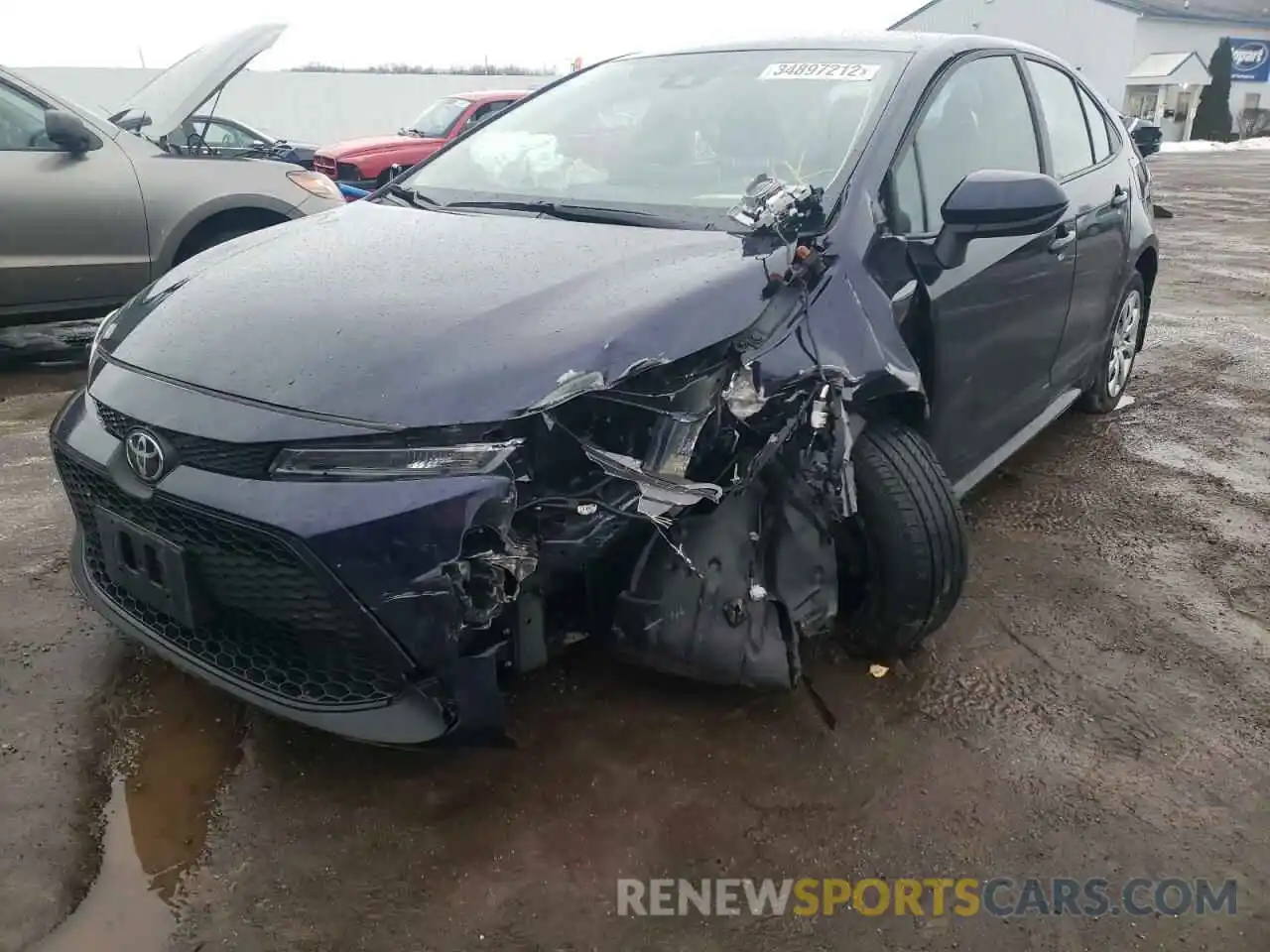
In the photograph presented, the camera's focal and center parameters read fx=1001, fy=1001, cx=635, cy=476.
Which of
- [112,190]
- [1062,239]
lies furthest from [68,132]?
[1062,239]

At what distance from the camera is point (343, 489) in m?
1.84

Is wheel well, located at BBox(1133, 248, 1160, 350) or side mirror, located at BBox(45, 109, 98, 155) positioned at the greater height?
side mirror, located at BBox(45, 109, 98, 155)

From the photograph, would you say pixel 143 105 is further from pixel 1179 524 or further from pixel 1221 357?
pixel 1221 357

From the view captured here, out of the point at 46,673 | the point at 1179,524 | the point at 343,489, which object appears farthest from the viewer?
the point at 1179,524

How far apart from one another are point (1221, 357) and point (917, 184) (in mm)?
4301

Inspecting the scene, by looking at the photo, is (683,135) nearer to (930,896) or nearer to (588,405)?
(588,405)

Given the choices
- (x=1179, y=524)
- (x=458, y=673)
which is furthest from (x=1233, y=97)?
(x=458, y=673)

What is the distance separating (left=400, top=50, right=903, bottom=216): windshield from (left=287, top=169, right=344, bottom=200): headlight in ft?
9.67

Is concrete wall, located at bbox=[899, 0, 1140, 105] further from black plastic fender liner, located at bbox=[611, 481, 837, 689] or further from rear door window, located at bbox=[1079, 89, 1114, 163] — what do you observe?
black plastic fender liner, located at bbox=[611, 481, 837, 689]

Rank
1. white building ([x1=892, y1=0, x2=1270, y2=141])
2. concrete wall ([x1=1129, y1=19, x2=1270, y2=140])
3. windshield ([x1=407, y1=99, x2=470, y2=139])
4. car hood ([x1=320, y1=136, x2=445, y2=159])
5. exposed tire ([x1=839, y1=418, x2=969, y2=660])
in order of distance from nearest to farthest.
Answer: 1. exposed tire ([x1=839, y1=418, x2=969, y2=660])
2. car hood ([x1=320, y1=136, x2=445, y2=159])
3. windshield ([x1=407, y1=99, x2=470, y2=139])
4. white building ([x1=892, y1=0, x2=1270, y2=141])
5. concrete wall ([x1=1129, y1=19, x2=1270, y2=140])

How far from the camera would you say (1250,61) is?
1746 inches

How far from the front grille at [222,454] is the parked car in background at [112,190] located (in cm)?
390

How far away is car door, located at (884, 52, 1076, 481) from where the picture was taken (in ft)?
9.14

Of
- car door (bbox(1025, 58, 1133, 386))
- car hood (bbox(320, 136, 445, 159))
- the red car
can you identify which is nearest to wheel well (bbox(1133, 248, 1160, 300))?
car door (bbox(1025, 58, 1133, 386))
